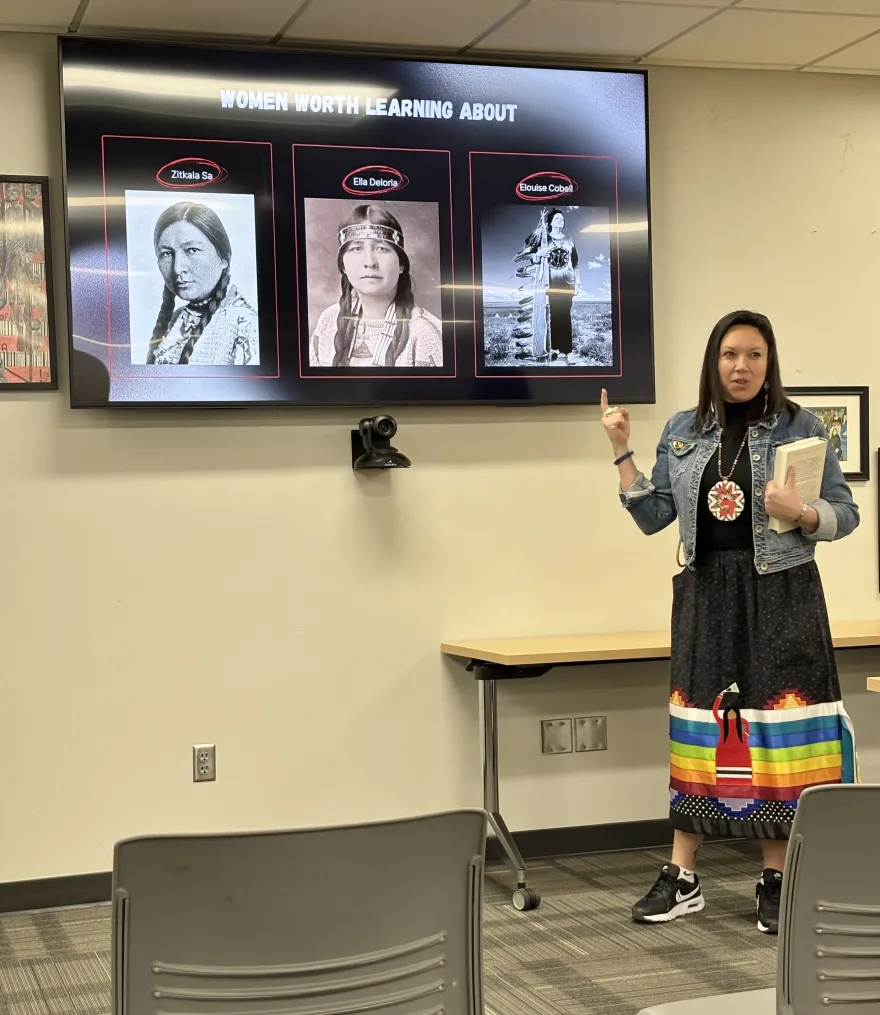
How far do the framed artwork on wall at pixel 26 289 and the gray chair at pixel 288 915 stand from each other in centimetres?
261

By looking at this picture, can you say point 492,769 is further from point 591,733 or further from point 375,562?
point 375,562

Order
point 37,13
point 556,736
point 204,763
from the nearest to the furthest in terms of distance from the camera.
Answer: point 37,13 < point 204,763 < point 556,736

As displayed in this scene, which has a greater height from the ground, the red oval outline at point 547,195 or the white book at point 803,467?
the red oval outline at point 547,195

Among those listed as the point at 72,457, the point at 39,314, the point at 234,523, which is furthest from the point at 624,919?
the point at 39,314

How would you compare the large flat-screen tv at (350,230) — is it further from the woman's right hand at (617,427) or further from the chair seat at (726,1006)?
the chair seat at (726,1006)

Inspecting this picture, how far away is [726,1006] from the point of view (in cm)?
167

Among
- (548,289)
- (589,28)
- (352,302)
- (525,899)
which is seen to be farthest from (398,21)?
(525,899)

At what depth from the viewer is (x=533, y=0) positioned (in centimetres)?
366

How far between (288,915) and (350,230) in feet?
9.40

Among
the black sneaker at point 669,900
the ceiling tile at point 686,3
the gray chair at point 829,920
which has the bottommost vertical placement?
the black sneaker at point 669,900

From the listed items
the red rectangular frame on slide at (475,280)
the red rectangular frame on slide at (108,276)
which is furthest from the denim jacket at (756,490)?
the red rectangular frame on slide at (108,276)

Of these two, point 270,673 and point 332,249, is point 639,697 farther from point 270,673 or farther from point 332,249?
point 332,249

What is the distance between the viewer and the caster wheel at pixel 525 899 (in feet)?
11.8

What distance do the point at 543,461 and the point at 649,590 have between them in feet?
1.89
